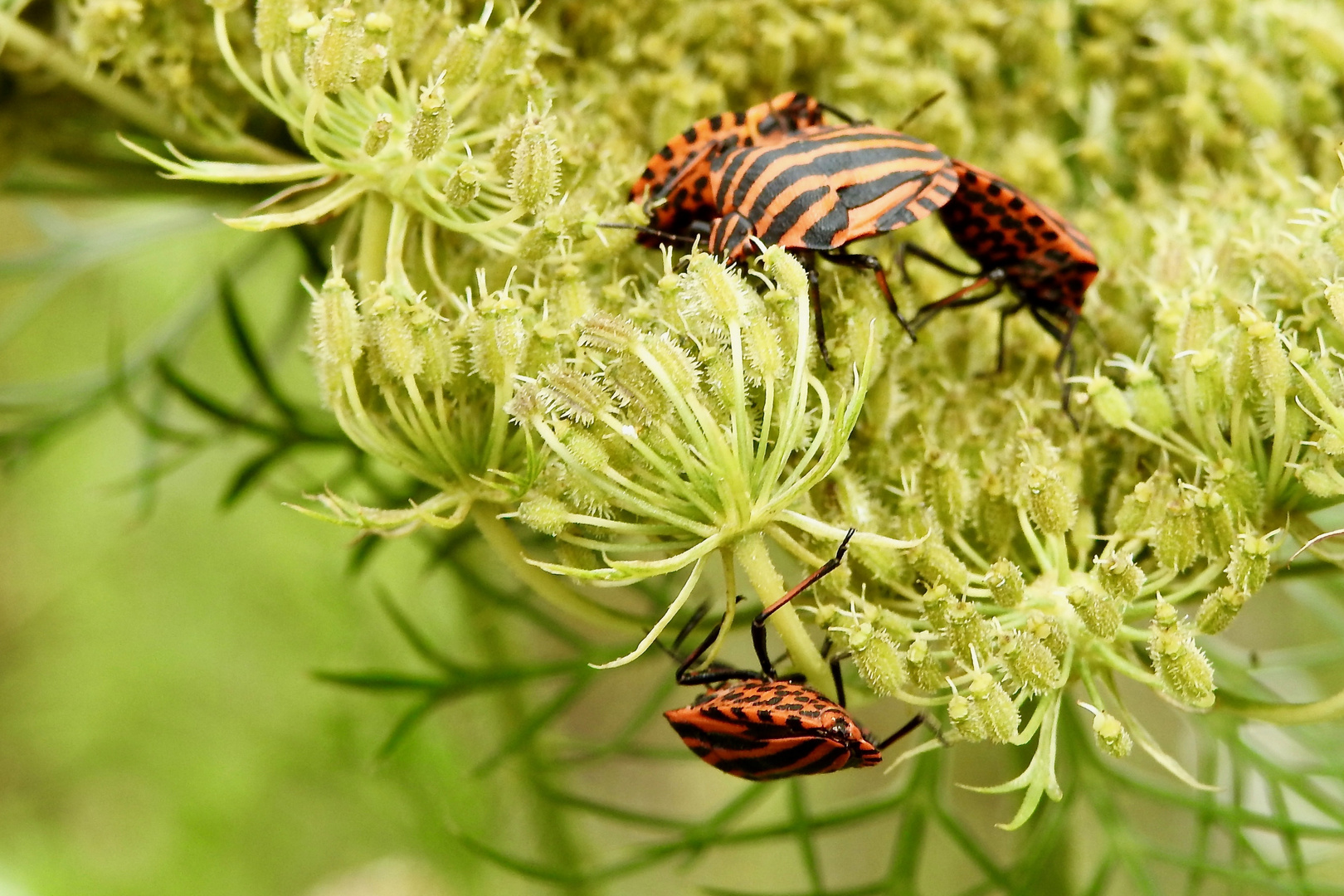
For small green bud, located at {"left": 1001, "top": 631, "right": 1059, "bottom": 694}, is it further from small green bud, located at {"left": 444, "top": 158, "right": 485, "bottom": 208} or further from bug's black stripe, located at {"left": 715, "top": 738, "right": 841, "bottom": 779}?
small green bud, located at {"left": 444, "top": 158, "right": 485, "bottom": 208}

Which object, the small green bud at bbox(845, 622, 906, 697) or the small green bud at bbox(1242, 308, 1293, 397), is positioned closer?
the small green bud at bbox(845, 622, 906, 697)

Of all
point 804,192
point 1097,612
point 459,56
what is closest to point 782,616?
point 1097,612

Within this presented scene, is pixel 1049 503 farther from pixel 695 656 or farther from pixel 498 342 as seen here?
pixel 498 342

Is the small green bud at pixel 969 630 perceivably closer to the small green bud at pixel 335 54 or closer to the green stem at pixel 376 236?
the green stem at pixel 376 236

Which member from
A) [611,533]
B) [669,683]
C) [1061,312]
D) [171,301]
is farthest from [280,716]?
[1061,312]

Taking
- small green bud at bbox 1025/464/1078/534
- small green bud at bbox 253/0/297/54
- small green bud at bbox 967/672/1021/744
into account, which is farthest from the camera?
small green bud at bbox 253/0/297/54

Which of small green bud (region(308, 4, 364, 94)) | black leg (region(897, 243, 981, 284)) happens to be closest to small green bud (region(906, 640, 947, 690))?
black leg (region(897, 243, 981, 284))
